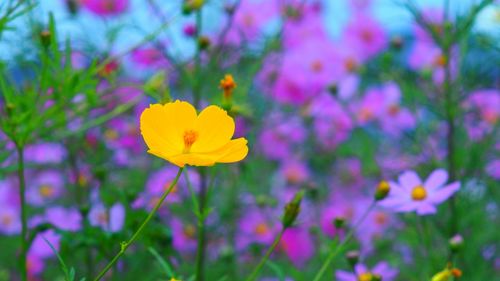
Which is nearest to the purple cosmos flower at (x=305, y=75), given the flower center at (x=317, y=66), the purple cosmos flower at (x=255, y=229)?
the flower center at (x=317, y=66)

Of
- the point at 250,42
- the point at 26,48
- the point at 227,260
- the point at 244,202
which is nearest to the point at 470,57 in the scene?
the point at 250,42

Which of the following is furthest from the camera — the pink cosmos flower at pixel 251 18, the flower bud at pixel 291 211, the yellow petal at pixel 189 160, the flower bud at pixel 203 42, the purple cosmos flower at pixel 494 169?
the pink cosmos flower at pixel 251 18

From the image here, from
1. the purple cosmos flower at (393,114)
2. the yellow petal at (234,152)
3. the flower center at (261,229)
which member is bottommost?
the flower center at (261,229)

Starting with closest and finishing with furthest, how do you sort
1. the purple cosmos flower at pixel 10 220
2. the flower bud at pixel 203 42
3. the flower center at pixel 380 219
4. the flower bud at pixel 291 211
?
the flower bud at pixel 291 211
the flower bud at pixel 203 42
the purple cosmos flower at pixel 10 220
the flower center at pixel 380 219

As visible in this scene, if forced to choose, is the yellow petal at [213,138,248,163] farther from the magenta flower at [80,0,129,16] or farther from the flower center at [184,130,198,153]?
the magenta flower at [80,0,129,16]

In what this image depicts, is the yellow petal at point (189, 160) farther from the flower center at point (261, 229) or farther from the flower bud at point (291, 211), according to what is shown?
the flower center at point (261, 229)

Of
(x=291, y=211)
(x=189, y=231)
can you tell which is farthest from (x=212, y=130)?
(x=189, y=231)

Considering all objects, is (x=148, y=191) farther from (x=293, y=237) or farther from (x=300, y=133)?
(x=300, y=133)
